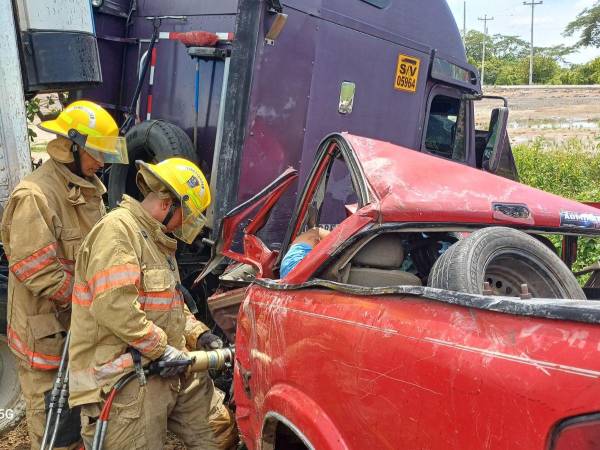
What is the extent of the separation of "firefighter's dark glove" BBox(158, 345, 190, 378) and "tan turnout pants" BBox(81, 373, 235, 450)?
2.7 inches

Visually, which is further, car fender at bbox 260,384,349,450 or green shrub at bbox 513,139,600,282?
green shrub at bbox 513,139,600,282

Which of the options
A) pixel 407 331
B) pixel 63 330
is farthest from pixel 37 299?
pixel 407 331

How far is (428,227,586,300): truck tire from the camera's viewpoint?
2076 mm

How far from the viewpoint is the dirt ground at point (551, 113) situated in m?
21.4

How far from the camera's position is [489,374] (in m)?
1.44

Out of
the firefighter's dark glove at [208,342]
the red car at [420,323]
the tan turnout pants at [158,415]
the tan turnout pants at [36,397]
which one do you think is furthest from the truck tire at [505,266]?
the tan turnout pants at [36,397]

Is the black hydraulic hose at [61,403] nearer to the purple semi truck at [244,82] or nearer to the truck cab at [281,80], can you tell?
the purple semi truck at [244,82]

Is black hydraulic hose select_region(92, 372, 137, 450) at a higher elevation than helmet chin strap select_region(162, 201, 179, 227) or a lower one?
lower

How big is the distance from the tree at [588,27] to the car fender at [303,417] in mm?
48873

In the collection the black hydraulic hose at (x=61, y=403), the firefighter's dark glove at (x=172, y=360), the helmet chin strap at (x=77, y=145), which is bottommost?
the black hydraulic hose at (x=61, y=403)

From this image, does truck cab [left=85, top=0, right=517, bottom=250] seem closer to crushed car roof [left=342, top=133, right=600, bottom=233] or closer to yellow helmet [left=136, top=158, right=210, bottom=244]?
yellow helmet [left=136, top=158, right=210, bottom=244]

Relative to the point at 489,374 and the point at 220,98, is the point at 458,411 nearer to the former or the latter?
the point at 489,374

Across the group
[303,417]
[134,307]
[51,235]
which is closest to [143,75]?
[51,235]

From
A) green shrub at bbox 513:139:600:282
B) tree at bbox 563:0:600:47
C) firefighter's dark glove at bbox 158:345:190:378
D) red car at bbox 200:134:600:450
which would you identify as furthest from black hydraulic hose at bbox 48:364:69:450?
tree at bbox 563:0:600:47
